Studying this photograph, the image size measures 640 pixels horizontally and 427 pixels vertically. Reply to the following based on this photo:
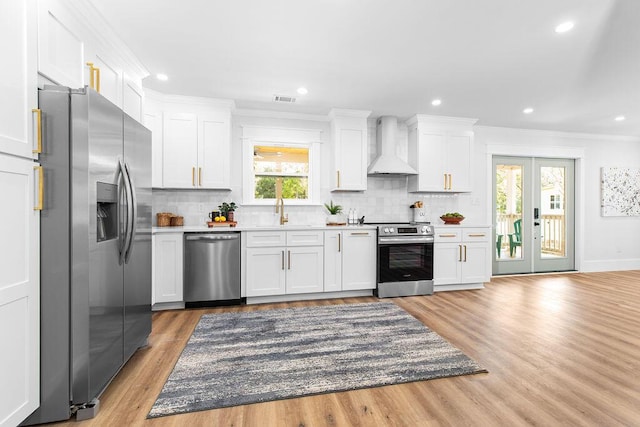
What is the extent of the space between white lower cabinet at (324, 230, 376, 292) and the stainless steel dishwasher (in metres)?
1.14

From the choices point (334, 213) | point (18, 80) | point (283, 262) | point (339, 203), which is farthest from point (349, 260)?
point (18, 80)

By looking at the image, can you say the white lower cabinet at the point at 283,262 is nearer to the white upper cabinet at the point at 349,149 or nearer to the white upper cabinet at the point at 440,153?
the white upper cabinet at the point at 349,149

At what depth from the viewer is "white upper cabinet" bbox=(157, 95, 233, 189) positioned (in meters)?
3.92

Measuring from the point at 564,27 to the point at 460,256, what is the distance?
2.90 m

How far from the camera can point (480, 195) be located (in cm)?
534

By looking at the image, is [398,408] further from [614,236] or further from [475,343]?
[614,236]

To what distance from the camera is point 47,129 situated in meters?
1.55

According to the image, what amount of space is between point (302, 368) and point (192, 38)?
277 centimetres

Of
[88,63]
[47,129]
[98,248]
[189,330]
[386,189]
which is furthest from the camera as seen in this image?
[386,189]

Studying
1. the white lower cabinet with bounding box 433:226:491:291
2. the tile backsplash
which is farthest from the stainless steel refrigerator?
the white lower cabinet with bounding box 433:226:491:291

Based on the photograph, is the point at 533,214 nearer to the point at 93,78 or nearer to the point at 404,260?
the point at 404,260

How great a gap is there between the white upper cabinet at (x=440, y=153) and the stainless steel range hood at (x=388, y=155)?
26cm

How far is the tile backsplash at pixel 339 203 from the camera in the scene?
426 centimetres

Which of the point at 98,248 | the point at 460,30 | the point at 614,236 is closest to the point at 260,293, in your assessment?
the point at 98,248
